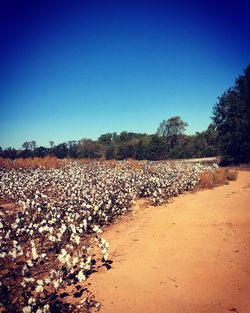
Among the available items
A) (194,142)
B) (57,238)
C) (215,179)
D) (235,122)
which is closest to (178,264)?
(57,238)

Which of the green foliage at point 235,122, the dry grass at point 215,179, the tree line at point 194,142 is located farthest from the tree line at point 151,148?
the dry grass at point 215,179

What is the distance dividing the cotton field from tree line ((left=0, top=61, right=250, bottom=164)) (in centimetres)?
1606

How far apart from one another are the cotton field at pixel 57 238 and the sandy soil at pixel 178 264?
47 cm

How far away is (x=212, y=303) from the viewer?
4.74 metres

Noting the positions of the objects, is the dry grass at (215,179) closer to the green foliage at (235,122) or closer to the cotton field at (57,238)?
the cotton field at (57,238)

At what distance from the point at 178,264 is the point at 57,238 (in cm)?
321

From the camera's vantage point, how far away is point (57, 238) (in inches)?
278

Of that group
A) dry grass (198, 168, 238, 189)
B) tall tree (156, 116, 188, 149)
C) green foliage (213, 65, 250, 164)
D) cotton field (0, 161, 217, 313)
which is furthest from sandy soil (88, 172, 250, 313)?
tall tree (156, 116, 188, 149)

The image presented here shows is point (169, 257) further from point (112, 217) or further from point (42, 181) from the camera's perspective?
point (42, 181)

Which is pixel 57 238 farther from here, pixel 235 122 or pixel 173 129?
pixel 173 129

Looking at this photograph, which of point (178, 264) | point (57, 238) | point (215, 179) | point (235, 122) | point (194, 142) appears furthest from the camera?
point (194, 142)

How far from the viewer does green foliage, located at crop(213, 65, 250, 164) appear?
1143 inches

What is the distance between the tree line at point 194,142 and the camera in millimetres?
29641

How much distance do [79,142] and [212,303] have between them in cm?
8938
